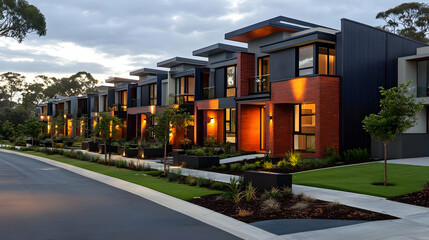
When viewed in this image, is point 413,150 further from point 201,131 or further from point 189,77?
point 189,77

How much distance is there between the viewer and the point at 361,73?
73.9 ft

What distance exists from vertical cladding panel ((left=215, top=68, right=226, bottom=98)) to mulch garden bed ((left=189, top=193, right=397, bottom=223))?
2054 centimetres

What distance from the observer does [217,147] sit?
2752 centimetres

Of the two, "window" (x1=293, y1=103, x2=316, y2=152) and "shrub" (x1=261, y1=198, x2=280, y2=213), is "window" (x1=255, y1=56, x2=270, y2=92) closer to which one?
"window" (x1=293, y1=103, x2=316, y2=152)

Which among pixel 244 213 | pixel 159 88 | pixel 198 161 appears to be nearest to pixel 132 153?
pixel 198 161

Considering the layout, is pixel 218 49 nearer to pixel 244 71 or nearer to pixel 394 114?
pixel 244 71

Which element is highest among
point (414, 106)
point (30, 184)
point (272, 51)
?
point (272, 51)

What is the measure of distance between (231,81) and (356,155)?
43.0ft

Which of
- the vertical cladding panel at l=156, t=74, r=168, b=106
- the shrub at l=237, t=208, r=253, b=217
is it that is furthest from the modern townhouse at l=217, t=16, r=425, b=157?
the vertical cladding panel at l=156, t=74, r=168, b=106

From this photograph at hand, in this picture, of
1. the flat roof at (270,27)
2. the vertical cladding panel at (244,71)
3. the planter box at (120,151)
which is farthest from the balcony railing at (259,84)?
the planter box at (120,151)

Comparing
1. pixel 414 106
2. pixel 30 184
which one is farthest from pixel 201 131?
pixel 414 106

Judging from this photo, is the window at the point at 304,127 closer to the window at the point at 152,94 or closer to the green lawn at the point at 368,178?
the green lawn at the point at 368,178

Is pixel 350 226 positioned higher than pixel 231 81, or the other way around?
pixel 231 81

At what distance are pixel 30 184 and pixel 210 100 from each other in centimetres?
1775
